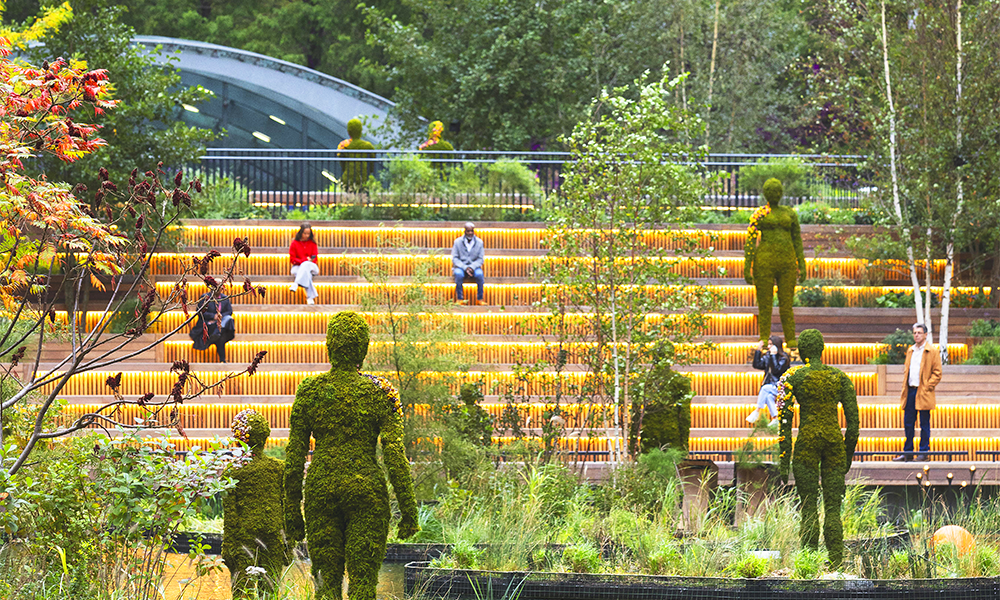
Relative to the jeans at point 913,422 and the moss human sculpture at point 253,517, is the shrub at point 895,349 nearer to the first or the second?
the jeans at point 913,422

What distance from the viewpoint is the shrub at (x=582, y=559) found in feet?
27.2

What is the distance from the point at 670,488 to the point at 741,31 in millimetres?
21557

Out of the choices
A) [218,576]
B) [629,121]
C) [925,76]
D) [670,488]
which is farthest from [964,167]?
[218,576]

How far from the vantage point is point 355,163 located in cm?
2253

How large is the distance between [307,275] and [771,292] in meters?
7.36

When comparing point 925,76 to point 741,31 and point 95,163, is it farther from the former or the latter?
point 95,163

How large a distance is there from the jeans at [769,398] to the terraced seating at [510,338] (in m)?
0.53

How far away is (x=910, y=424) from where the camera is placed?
13938mm

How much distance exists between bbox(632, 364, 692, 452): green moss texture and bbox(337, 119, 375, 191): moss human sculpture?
36.1ft

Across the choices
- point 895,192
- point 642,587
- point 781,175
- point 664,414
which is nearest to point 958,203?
point 895,192

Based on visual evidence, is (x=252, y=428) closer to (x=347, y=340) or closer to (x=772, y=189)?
(x=347, y=340)

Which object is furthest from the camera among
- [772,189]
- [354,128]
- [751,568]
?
[354,128]

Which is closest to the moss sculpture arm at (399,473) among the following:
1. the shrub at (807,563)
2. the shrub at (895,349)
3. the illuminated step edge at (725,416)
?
the shrub at (807,563)

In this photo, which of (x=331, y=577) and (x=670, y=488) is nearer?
(x=331, y=577)
